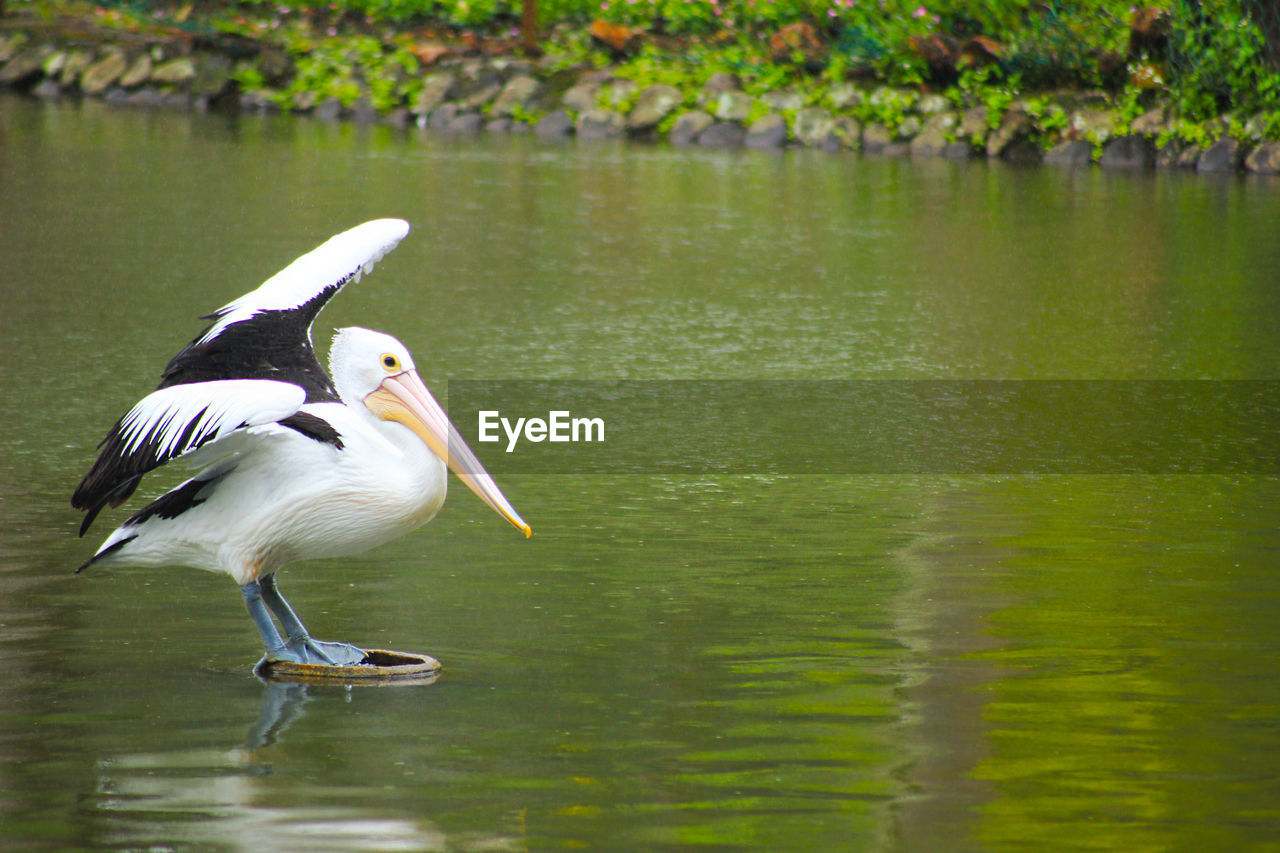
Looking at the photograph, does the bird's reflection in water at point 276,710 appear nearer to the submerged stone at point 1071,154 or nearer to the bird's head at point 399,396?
the bird's head at point 399,396

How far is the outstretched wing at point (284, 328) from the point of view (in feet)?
14.4

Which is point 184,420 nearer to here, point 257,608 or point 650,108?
point 257,608

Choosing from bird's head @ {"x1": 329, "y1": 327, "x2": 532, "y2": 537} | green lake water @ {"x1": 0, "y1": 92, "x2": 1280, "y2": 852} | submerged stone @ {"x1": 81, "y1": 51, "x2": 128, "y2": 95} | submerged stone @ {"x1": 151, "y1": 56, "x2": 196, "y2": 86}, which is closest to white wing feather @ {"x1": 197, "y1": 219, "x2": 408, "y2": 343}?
bird's head @ {"x1": 329, "y1": 327, "x2": 532, "y2": 537}

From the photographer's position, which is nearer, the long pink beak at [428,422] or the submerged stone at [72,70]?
the long pink beak at [428,422]

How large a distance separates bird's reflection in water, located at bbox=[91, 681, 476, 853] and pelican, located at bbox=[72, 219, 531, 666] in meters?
0.50

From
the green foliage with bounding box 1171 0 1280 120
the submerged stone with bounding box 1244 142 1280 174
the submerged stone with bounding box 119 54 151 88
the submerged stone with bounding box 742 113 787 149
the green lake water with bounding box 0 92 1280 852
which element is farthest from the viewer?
the submerged stone with bounding box 119 54 151 88

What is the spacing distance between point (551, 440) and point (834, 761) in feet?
11.8

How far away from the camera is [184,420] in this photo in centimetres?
403

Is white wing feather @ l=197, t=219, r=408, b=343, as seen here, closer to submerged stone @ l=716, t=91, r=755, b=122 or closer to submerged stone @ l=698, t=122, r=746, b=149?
submerged stone @ l=698, t=122, r=746, b=149

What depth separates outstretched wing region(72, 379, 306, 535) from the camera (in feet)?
13.1

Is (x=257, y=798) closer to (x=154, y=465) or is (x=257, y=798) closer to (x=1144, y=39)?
(x=154, y=465)

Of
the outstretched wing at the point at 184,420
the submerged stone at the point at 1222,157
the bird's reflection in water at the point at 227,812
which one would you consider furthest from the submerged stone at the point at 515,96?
the bird's reflection in water at the point at 227,812

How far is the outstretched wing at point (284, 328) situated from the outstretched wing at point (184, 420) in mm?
183

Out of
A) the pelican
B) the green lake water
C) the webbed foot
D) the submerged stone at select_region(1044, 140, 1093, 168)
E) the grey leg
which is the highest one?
the pelican
